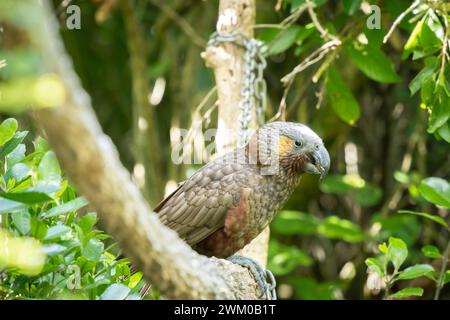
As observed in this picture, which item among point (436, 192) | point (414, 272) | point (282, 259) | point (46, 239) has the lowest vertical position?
point (282, 259)

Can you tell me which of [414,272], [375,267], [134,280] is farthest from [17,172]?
[414,272]

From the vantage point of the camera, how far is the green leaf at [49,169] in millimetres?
2439

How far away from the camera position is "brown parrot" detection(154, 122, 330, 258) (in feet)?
10.4

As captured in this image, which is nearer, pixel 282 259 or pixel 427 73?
pixel 427 73

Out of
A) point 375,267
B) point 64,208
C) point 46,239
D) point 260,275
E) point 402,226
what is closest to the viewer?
point 46,239

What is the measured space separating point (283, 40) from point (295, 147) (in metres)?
0.73

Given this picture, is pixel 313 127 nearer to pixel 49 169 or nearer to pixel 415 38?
pixel 415 38

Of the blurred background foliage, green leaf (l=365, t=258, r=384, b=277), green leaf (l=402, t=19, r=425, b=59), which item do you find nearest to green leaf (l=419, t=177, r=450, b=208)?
the blurred background foliage

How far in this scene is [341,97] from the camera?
12.7 ft

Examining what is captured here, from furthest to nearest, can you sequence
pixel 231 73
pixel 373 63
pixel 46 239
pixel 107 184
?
1. pixel 373 63
2. pixel 231 73
3. pixel 46 239
4. pixel 107 184

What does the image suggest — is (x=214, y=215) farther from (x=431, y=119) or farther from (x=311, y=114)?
(x=311, y=114)

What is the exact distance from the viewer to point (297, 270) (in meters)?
6.05

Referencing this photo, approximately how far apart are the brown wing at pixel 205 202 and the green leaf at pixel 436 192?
2.68 feet

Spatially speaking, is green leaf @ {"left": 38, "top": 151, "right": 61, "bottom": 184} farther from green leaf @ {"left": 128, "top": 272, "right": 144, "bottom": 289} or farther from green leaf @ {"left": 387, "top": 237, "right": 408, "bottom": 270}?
green leaf @ {"left": 387, "top": 237, "right": 408, "bottom": 270}
